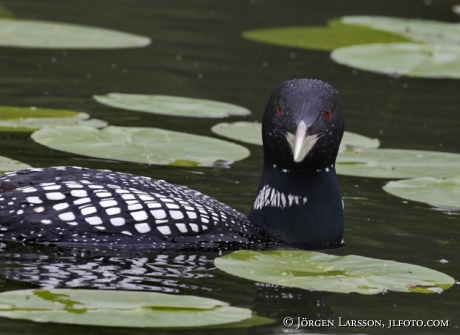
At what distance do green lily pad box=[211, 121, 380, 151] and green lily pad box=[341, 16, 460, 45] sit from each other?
4734 mm

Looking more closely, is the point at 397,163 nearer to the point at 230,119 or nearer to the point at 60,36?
the point at 230,119

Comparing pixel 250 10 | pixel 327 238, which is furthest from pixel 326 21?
pixel 327 238

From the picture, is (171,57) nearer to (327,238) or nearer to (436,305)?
(327,238)

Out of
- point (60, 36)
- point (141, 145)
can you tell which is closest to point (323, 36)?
point (60, 36)

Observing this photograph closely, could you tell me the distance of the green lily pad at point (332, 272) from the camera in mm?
4793

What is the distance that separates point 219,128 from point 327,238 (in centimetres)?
274

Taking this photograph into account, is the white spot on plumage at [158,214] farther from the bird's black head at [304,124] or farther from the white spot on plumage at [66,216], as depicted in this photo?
the bird's black head at [304,124]

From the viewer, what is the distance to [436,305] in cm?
480

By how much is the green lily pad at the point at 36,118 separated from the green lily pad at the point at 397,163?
2068 mm

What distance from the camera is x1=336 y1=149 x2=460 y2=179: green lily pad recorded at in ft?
23.7

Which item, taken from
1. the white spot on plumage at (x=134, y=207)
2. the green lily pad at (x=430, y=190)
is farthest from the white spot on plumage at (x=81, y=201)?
the green lily pad at (x=430, y=190)

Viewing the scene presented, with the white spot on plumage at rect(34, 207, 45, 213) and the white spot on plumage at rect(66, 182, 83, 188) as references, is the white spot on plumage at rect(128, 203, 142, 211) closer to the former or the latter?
the white spot on plumage at rect(66, 182, 83, 188)

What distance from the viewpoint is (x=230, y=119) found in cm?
915

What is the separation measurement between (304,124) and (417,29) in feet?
27.0
